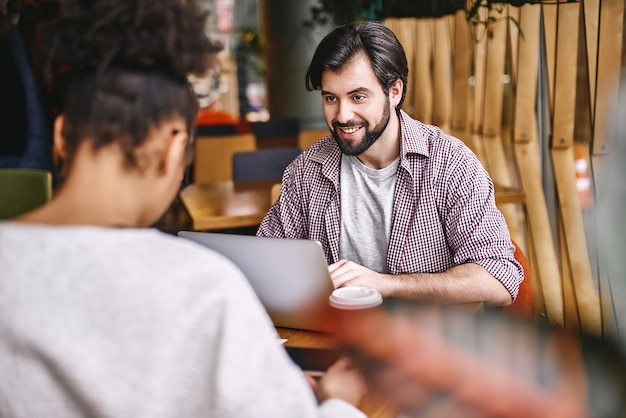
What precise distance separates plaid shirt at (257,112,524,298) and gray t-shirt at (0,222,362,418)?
1.22 meters

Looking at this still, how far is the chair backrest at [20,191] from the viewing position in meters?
3.07

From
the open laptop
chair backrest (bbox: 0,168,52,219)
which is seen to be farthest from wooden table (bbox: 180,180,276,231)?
the open laptop

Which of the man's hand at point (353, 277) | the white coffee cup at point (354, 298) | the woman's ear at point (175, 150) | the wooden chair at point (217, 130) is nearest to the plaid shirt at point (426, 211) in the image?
the man's hand at point (353, 277)

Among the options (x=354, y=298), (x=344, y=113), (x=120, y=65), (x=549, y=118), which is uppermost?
(x=120, y=65)

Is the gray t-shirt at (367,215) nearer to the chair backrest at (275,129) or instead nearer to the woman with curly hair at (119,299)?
the woman with curly hair at (119,299)

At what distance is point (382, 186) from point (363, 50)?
17.6 inches

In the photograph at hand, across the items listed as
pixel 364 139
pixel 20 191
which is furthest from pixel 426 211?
pixel 20 191

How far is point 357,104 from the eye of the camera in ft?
7.31

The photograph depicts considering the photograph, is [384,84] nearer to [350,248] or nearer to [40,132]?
[350,248]

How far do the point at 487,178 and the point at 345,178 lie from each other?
1.56ft

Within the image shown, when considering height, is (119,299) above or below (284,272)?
above

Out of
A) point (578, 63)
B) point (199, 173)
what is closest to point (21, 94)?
point (199, 173)

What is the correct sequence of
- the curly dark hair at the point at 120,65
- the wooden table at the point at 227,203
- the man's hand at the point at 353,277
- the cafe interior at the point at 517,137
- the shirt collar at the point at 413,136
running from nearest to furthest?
the curly dark hair at the point at 120,65 < the man's hand at the point at 353,277 < the shirt collar at the point at 413,136 < the cafe interior at the point at 517,137 < the wooden table at the point at 227,203

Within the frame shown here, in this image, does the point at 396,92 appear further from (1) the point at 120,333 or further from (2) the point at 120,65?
(1) the point at 120,333
